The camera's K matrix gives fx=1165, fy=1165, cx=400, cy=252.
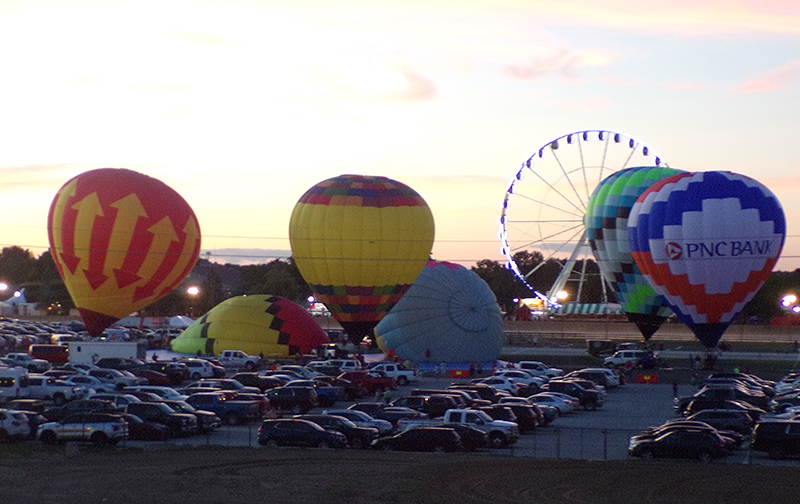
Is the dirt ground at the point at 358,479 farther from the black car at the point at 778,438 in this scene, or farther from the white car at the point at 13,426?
the black car at the point at 778,438

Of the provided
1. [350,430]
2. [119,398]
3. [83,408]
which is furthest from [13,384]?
[350,430]

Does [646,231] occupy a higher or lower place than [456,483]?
higher

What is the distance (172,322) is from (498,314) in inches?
1701

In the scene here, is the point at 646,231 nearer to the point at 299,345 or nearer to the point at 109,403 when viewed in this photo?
the point at 299,345

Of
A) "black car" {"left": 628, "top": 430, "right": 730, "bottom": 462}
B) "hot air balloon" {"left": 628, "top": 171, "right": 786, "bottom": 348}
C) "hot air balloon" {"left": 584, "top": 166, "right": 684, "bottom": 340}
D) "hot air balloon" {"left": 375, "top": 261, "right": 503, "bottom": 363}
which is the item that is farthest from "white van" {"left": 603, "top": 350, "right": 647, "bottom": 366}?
"black car" {"left": 628, "top": 430, "right": 730, "bottom": 462}

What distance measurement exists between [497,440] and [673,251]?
27.4 meters

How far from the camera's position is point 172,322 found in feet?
319

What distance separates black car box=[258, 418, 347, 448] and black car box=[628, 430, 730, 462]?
7857 mm

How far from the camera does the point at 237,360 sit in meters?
59.0

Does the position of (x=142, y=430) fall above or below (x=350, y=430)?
below

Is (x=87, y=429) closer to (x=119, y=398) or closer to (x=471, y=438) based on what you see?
(x=119, y=398)

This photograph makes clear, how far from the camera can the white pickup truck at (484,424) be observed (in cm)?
3184

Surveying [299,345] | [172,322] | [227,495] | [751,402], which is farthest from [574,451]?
[172,322]

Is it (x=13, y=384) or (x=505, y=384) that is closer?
(x=13, y=384)
